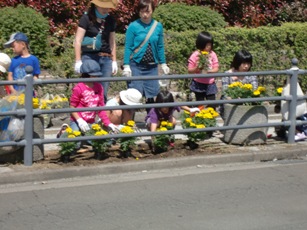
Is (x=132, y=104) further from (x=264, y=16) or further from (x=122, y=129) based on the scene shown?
(x=264, y=16)

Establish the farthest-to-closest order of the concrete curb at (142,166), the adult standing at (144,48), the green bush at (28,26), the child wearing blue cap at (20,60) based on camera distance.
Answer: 1. the green bush at (28,26)
2. the adult standing at (144,48)
3. the child wearing blue cap at (20,60)
4. the concrete curb at (142,166)

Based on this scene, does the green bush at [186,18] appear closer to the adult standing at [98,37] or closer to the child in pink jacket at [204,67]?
the child in pink jacket at [204,67]

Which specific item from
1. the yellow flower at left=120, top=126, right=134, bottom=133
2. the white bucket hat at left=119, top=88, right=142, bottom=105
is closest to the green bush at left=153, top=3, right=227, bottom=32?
the white bucket hat at left=119, top=88, right=142, bottom=105

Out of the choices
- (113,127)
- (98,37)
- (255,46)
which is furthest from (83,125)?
(255,46)

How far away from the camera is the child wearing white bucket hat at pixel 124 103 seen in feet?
31.9

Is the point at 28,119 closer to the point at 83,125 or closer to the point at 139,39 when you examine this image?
the point at 83,125

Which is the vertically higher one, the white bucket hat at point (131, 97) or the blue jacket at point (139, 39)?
the blue jacket at point (139, 39)

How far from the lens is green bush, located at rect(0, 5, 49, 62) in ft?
40.4

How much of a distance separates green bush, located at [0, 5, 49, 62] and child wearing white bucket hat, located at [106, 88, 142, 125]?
295cm

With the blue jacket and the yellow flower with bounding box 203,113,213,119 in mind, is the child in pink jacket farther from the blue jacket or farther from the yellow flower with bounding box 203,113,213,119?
the yellow flower with bounding box 203,113,213,119

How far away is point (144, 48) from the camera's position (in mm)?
10297

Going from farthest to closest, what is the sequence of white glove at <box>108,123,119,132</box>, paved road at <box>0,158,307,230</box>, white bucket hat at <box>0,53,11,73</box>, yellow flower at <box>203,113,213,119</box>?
yellow flower at <box>203,113,213,119</box> < white bucket hat at <box>0,53,11,73</box> < white glove at <box>108,123,119,132</box> < paved road at <box>0,158,307,230</box>

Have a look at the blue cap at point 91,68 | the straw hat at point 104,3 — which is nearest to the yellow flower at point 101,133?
the blue cap at point 91,68

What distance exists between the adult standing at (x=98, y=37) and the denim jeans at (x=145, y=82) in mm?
502
